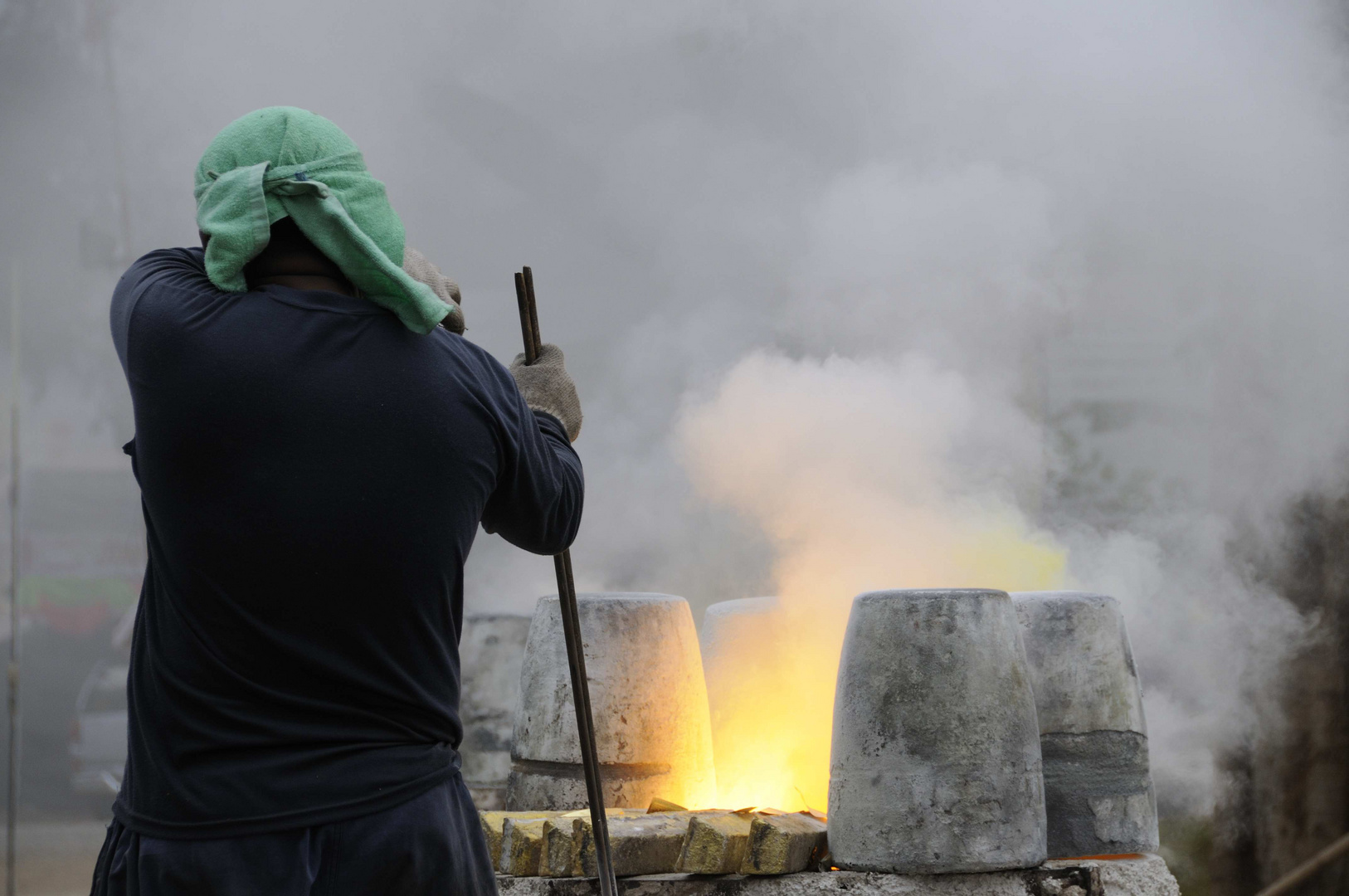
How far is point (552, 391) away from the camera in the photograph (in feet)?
6.37

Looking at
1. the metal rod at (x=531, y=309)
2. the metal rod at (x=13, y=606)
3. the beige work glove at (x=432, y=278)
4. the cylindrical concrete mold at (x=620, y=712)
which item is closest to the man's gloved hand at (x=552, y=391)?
the beige work glove at (x=432, y=278)

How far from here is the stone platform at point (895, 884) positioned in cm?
340

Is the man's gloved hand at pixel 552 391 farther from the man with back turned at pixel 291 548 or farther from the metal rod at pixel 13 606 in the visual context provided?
the metal rod at pixel 13 606

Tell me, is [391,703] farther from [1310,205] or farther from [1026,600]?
[1310,205]

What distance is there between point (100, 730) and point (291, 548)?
17.1 feet

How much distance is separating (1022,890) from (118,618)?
451 cm

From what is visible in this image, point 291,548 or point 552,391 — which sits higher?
point 552,391

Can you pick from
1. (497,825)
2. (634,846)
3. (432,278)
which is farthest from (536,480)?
(497,825)

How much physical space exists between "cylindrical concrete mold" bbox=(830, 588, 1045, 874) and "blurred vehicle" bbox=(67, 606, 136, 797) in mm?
3915

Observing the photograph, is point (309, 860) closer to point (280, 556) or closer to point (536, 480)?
point (280, 556)

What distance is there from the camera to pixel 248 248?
Answer: 1.48 m

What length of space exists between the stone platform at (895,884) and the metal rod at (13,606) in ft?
10.8

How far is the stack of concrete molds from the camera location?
6539 millimetres

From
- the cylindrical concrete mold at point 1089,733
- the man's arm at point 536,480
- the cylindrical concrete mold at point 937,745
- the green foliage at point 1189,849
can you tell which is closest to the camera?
the man's arm at point 536,480
